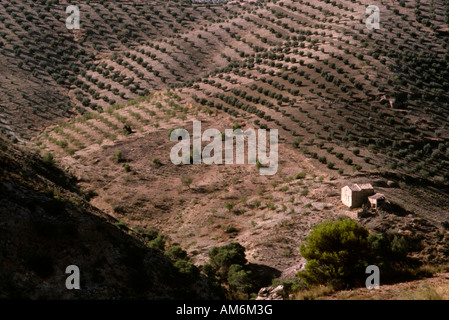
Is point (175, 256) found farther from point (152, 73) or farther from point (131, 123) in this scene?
point (152, 73)

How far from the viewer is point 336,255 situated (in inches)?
810

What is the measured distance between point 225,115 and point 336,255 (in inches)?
1106

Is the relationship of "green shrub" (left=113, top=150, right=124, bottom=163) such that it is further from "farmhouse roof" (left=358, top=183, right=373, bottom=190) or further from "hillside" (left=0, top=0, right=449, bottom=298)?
"farmhouse roof" (left=358, top=183, right=373, bottom=190)

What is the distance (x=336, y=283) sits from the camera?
1978 centimetres

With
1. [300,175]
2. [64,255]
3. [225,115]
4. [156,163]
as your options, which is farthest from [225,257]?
[225,115]

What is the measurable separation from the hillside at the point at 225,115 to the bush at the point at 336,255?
445 centimetres

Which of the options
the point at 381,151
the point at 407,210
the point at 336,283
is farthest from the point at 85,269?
the point at 381,151

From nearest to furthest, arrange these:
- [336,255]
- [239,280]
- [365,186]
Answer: [336,255] → [239,280] → [365,186]

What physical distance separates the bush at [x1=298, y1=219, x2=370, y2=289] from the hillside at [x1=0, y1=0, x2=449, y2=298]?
4.45m

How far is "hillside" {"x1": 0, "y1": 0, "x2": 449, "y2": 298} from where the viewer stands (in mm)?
27750

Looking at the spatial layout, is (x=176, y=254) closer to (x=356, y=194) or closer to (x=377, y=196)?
(x=356, y=194)

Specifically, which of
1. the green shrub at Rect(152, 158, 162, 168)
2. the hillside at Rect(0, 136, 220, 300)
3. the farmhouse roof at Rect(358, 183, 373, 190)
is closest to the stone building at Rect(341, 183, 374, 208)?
the farmhouse roof at Rect(358, 183, 373, 190)

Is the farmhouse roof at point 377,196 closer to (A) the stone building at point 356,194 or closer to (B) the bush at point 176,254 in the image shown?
(A) the stone building at point 356,194

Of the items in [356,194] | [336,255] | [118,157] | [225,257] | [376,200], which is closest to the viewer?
[336,255]
